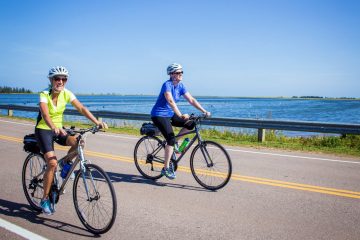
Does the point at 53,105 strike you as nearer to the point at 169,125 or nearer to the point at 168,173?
the point at 169,125

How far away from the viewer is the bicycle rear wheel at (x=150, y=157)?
698 centimetres

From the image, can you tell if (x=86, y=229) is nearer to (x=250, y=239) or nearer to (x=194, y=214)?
(x=194, y=214)

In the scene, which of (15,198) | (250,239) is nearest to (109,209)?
(250,239)

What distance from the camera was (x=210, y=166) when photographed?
247 inches

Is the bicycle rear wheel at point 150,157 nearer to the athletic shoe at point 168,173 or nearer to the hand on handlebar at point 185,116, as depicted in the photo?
the athletic shoe at point 168,173

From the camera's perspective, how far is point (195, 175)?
6.45 m

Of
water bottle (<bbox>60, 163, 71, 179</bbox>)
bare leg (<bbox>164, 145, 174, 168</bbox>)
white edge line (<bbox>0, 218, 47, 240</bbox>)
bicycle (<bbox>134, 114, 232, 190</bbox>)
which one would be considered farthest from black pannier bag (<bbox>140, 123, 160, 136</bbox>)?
white edge line (<bbox>0, 218, 47, 240</bbox>)

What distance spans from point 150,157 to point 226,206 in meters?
2.37

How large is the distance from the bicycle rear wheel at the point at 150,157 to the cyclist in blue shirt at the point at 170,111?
1.40ft

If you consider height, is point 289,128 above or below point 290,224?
above

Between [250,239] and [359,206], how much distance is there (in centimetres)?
240

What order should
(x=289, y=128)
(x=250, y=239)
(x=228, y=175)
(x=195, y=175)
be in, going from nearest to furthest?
1. (x=250, y=239)
2. (x=228, y=175)
3. (x=195, y=175)
4. (x=289, y=128)

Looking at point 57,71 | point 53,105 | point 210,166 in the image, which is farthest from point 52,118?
point 210,166

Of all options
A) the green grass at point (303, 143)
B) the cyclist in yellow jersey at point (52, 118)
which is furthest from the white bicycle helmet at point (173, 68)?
the green grass at point (303, 143)
